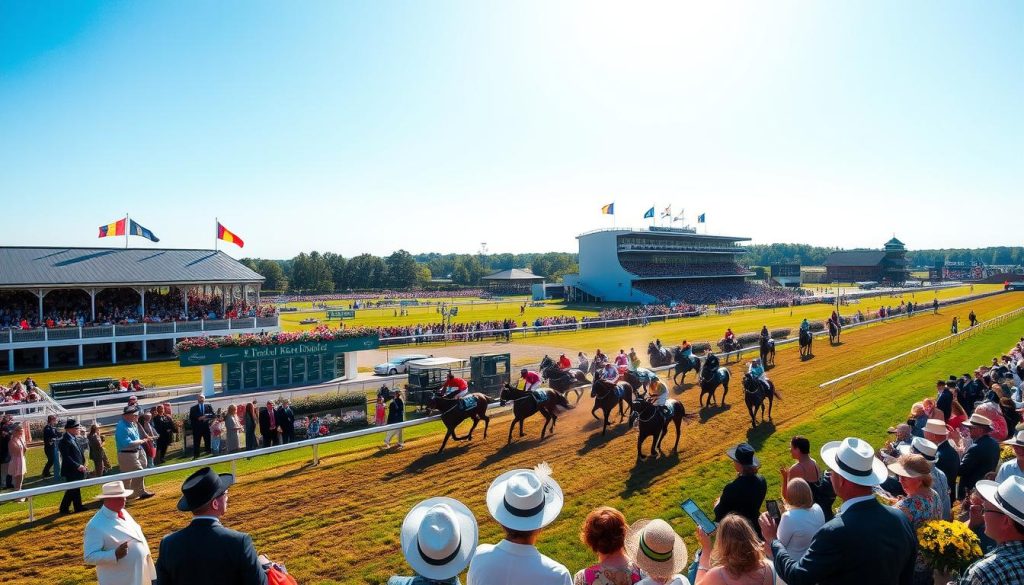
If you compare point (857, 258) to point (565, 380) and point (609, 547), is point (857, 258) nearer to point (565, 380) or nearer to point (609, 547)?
point (565, 380)

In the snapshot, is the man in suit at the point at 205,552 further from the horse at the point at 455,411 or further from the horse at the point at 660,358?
the horse at the point at 660,358

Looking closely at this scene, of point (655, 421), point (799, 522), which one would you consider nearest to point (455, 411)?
point (655, 421)

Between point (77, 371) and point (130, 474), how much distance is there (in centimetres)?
2332

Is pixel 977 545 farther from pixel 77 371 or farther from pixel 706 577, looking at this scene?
pixel 77 371

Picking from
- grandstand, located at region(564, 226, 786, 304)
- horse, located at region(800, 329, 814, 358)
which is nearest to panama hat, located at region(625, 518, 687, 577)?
horse, located at region(800, 329, 814, 358)

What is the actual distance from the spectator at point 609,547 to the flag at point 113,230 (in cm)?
3790

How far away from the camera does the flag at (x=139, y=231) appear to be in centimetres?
3381

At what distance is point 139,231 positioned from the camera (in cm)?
3416

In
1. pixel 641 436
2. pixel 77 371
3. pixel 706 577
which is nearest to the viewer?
pixel 706 577

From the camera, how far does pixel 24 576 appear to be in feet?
20.8

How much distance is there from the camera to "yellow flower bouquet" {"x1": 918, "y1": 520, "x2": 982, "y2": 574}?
370 cm

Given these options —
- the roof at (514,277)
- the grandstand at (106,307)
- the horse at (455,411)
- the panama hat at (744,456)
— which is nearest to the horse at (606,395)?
the horse at (455,411)

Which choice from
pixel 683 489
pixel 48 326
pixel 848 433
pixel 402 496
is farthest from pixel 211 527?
pixel 48 326

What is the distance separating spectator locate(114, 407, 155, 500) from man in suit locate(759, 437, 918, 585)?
28.3 feet
